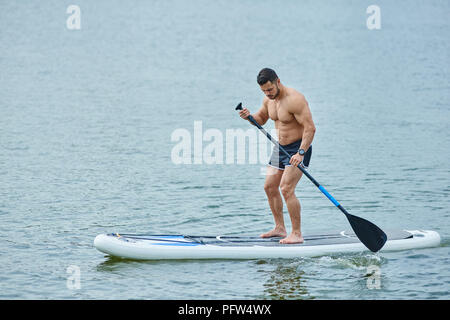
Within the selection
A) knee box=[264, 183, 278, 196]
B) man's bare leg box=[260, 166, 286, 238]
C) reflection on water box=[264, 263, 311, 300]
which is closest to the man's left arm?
man's bare leg box=[260, 166, 286, 238]

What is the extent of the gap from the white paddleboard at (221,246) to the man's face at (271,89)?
2238 mm

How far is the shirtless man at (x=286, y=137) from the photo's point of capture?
35.8ft

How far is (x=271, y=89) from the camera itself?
35.6 ft

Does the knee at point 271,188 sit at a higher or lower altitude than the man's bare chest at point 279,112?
lower

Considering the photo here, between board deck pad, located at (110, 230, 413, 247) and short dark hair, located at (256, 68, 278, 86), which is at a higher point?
short dark hair, located at (256, 68, 278, 86)

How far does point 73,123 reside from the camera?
2512 centimetres

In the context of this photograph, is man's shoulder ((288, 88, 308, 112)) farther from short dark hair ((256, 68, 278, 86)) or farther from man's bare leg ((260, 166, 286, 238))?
man's bare leg ((260, 166, 286, 238))

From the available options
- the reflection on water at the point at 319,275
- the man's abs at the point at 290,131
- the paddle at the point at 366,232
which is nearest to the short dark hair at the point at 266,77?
the man's abs at the point at 290,131

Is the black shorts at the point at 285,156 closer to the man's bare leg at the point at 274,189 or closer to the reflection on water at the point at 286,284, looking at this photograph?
the man's bare leg at the point at 274,189

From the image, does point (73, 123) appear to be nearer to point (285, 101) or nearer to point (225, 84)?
point (225, 84)

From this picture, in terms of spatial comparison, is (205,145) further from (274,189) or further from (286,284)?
(286,284)

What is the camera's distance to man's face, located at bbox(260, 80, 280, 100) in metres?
10.8

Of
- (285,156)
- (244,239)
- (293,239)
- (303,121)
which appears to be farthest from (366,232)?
(303,121)

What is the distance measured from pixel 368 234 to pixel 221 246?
218 centimetres
